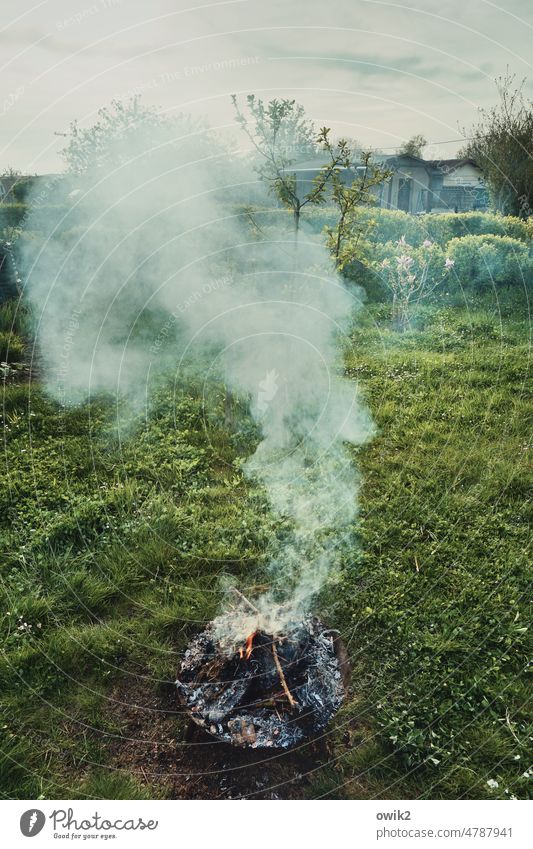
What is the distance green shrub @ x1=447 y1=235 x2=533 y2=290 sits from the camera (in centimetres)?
1020

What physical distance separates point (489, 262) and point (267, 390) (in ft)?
20.6

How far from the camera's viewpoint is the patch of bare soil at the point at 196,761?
111 inches

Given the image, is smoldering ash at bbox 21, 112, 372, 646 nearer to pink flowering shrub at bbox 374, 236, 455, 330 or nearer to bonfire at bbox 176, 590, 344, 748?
pink flowering shrub at bbox 374, 236, 455, 330

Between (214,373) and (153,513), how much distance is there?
107 inches

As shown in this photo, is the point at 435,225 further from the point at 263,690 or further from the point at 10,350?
the point at 263,690

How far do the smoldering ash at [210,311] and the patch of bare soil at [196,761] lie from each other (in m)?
1.28

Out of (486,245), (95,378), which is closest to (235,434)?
(95,378)

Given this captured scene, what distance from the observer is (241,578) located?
4.08 metres

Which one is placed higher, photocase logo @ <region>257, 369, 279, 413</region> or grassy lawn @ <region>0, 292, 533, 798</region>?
photocase logo @ <region>257, 369, 279, 413</region>

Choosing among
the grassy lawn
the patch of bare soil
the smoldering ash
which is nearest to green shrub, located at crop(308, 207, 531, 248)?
the smoldering ash

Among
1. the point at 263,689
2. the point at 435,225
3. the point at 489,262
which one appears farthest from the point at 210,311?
the point at 435,225

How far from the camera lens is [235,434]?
5.73 m
